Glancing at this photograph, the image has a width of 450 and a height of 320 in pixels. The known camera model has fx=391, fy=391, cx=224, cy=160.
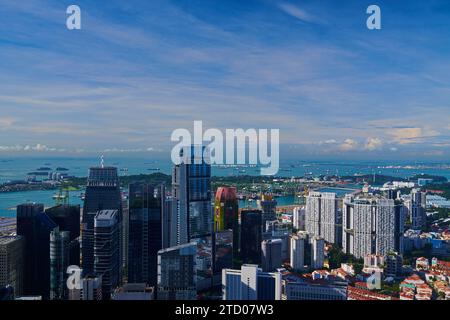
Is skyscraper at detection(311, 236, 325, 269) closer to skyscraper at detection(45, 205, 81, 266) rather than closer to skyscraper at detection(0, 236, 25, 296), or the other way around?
skyscraper at detection(45, 205, 81, 266)

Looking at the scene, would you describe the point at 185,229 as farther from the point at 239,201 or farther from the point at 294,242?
the point at 294,242

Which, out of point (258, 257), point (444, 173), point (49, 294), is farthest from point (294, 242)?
point (49, 294)

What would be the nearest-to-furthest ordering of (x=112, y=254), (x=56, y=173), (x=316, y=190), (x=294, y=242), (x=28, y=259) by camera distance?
1. (x=56, y=173)
2. (x=28, y=259)
3. (x=112, y=254)
4. (x=294, y=242)
5. (x=316, y=190)

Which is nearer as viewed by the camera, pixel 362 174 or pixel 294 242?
pixel 362 174

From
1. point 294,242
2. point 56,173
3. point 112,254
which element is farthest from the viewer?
point 294,242

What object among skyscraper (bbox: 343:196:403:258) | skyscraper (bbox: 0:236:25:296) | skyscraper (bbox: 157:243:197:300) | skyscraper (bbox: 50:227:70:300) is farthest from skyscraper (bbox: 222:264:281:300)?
skyscraper (bbox: 343:196:403:258)

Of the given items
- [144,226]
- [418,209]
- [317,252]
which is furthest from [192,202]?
[418,209]

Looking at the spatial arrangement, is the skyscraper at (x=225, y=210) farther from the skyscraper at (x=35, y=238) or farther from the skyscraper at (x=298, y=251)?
the skyscraper at (x=35, y=238)
